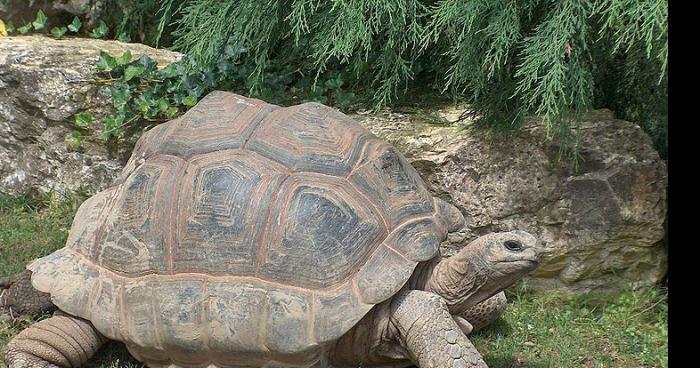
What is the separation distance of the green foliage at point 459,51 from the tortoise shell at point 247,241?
745mm

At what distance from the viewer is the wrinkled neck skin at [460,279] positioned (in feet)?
11.1

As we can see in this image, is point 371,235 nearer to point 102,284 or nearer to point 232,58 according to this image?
point 102,284

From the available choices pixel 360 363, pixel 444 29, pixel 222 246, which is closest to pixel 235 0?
pixel 444 29

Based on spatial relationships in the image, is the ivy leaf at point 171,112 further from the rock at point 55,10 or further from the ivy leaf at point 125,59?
the rock at point 55,10

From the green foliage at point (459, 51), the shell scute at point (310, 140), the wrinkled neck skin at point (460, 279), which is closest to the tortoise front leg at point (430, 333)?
the wrinkled neck skin at point (460, 279)

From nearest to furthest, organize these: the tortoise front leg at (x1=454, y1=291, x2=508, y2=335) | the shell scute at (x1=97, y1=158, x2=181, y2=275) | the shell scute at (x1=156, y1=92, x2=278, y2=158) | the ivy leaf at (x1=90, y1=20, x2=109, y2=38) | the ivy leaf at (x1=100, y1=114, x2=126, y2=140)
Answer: the shell scute at (x1=97, y1=158, x2=181, y2=275) → the shell scute at (x1=156, y1=92, x2=278, y2=158) → the tortoise front leg at (x1=454, y1=291, x2=508, y2=335) → the ivy leaf at (x1=100, y1=114, x2=126, y2=140) → the ivy leaf at (x1=90, y1=20, x2=109, y2=38)

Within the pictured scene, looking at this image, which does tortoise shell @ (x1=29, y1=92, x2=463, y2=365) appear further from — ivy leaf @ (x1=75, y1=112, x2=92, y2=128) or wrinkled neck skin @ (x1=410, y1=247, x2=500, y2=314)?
ivy leaf @ (x1=75, y1=112, x2=92, y2=128)

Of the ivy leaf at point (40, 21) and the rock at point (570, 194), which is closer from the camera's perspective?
the rock at point (570, 194)

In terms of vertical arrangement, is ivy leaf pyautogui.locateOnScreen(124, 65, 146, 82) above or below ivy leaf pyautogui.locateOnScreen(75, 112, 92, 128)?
above

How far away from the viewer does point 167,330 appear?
3.31 metres

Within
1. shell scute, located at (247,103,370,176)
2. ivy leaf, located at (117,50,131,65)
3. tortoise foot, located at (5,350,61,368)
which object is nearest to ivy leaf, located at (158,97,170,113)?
ivy leaf, located at (117,50,131,65)

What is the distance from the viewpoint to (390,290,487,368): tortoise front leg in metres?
3.15

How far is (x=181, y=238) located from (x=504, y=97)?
1.65 metres

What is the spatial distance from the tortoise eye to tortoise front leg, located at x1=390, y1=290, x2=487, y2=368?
0.31 m
